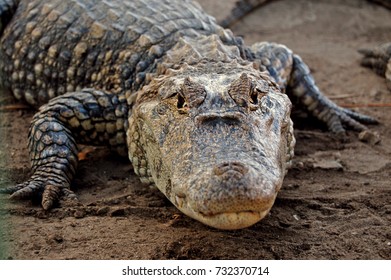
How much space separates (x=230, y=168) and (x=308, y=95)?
2.53m

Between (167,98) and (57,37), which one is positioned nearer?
(167,98)

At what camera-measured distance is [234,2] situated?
783 centimetres

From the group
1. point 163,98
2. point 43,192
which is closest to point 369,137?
point 163,98

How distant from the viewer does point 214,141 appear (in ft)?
10.7

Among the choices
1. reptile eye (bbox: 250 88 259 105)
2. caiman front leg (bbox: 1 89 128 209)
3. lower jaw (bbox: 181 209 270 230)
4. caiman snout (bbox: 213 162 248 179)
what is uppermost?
reptile eye (bbox: 250 88 259 105)

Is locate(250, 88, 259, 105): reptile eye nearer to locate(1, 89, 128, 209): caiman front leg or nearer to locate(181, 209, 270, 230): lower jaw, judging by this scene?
locate(181, 209, 270, 230): lower jaw

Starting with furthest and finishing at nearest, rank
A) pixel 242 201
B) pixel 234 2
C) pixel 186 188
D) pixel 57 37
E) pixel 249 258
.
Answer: pixel 234 2, pixel 57 37, pixel 249 258, pixel 186 188, pixel 242 201

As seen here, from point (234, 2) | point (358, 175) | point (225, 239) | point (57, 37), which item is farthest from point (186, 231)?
point (234, 2)

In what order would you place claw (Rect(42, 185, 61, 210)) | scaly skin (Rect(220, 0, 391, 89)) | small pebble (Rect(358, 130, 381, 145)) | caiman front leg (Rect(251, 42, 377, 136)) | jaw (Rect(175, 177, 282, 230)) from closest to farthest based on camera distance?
jaw (Rect(175, 177, 282, 230)) < claw (Rect(42, 185, 61, 210)) < small pebble (Rect(358, 130, 381, 145)) < caiman front leg (Rect(251, 42, 377, 136)) < scaly skin (Rect(220, 0, 391, 89))

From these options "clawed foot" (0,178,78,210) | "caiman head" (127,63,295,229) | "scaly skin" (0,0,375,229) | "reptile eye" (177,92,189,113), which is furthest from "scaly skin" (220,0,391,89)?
"clawed foot" (0,178,78,210)

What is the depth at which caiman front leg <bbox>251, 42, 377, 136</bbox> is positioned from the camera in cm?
525

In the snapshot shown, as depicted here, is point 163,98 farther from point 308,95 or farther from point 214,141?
point 308,95
